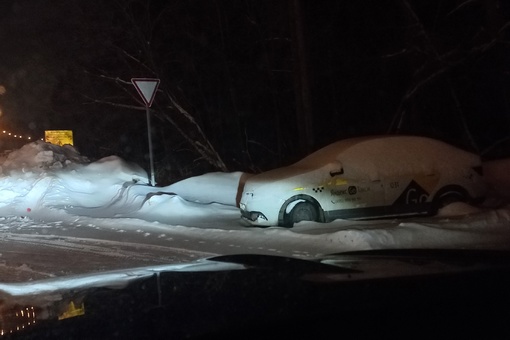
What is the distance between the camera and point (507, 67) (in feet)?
71.9

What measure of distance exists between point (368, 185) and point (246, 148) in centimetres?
1603

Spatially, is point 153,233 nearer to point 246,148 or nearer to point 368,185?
point 368,185

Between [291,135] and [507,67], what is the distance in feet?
29.9

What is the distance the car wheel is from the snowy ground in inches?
7.9

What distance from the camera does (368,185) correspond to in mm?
11617

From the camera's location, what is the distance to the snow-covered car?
38.0 ft

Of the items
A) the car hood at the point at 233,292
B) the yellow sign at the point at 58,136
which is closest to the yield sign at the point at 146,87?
the car hood at the point at 233,292

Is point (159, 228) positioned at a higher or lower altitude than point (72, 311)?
higher

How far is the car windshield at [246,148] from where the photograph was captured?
10352mm

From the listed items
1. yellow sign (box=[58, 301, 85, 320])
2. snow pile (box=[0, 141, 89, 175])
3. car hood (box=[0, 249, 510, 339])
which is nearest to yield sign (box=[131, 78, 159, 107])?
snow pile (box=[0, 141, 89, 175])

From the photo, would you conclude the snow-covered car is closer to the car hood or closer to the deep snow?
the deep snow

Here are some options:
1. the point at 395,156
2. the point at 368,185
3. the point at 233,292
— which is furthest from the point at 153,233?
the point at 233,292

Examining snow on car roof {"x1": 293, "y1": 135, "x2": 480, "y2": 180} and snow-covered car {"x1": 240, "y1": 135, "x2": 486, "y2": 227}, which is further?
snow on car roof {"x1": 293, "y1": 135, "x2": 480, "y2": 180}

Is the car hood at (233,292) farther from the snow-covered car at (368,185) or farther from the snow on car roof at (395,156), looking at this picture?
the snow on car roof at (395,156)
